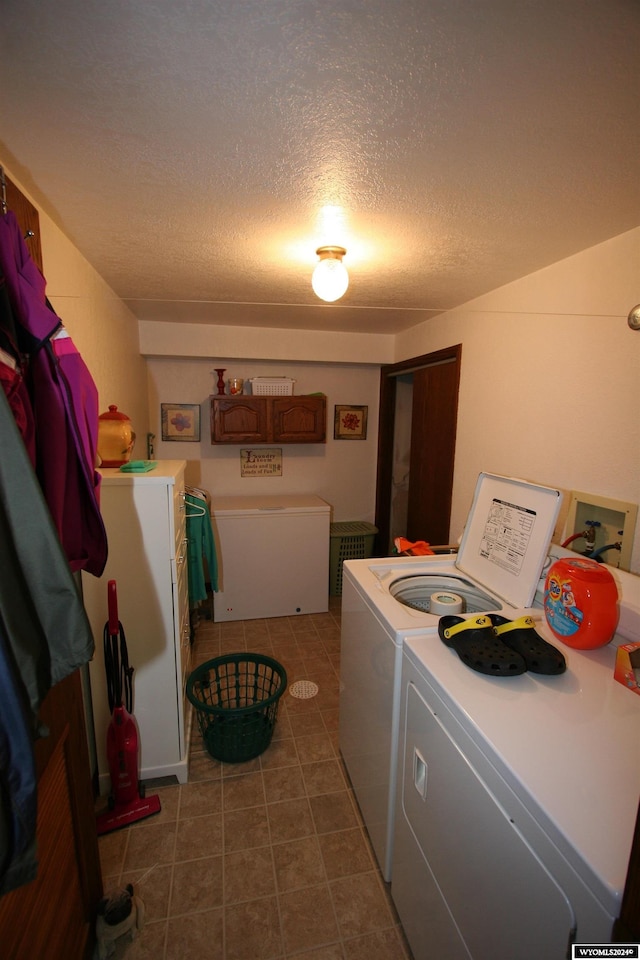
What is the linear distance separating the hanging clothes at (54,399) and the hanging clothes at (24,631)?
0.46ft

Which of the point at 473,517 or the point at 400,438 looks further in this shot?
the point at 400,438

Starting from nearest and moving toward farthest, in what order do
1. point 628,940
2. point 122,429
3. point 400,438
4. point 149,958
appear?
point 628,940, point 149,958, point 122,429, point 400,438

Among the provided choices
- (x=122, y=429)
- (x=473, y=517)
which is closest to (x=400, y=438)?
(x=473, y=517)

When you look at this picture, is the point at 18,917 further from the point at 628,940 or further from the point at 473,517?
the point at 473,517

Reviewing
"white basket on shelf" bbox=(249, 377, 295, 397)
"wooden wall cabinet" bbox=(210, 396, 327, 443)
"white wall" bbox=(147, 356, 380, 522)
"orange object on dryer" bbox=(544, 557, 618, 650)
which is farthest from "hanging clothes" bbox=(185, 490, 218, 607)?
"orange object on dryer" bbox=(544, 557, 618, 650)

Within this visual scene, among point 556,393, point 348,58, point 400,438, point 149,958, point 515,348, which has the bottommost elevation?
point 149,958

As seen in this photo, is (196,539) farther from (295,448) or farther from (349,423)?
(349,423)

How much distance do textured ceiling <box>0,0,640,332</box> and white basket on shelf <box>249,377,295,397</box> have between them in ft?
4.91

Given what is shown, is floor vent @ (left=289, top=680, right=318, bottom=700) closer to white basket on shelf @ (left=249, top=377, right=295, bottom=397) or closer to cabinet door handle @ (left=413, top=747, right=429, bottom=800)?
cabinet door handle @ (left=413, top=747, right=429, bottom=800)

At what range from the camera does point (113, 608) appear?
150 cm

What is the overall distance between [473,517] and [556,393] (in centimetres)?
64

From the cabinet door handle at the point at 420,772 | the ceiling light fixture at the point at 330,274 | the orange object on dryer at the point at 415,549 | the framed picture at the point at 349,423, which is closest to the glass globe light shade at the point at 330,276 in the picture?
the ceiling light fixture at the point at 330,274

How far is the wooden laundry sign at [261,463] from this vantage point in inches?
136

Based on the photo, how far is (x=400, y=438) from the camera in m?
3.72
